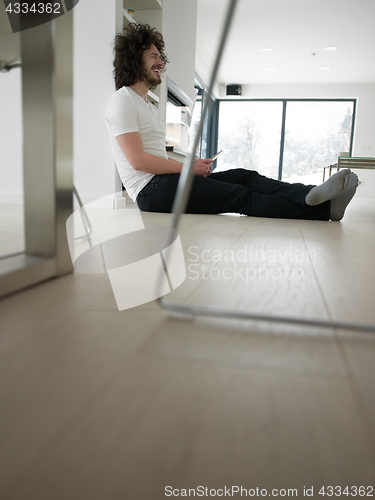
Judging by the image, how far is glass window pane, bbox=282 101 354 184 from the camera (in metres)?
8.35

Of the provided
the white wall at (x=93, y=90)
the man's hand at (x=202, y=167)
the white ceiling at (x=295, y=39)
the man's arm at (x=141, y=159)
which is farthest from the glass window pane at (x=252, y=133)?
the man's arm at (x=141, y=159)

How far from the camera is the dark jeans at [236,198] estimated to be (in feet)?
6.26

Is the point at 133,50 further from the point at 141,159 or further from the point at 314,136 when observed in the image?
the point at 314,136

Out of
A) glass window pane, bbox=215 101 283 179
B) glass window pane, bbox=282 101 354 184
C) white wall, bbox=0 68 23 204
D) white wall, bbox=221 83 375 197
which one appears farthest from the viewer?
glass window pane, bbox=215 101 283 179

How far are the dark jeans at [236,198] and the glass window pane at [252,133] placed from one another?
270 inches

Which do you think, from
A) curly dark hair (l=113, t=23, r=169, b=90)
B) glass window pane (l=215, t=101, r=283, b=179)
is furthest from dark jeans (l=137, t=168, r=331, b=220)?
glass window pane (l=215, t=101, r=283, b=179)

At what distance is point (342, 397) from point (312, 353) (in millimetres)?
72

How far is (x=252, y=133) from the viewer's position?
8.73 metres

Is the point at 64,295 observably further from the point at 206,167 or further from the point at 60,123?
the point at 206,167

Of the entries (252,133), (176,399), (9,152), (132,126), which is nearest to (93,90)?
(9,152)

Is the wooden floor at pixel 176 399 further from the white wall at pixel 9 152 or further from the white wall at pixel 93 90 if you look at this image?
the white wall at pixel 9 152

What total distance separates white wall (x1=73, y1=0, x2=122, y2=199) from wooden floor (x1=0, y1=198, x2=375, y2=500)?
2.32 metres

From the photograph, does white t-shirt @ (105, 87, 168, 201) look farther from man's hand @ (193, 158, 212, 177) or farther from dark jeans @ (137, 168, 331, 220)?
man's hand @ (193, 158, 212, 177)

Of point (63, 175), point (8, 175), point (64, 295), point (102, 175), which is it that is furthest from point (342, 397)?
point (8, 175)
